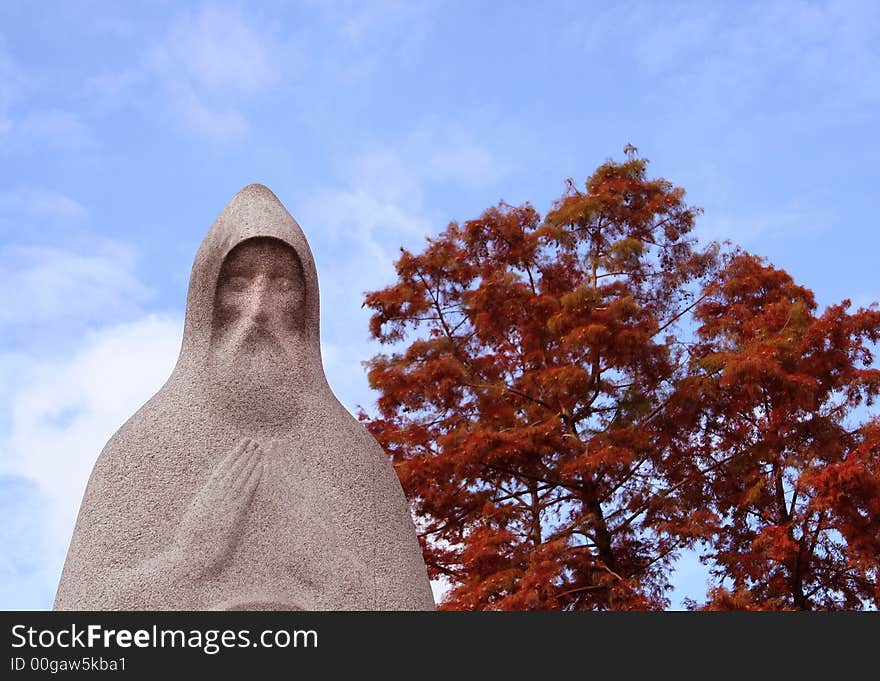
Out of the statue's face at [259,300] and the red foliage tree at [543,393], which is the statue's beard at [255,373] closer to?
the statue's face at [259,300]

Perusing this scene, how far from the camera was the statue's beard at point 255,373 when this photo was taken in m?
6.26

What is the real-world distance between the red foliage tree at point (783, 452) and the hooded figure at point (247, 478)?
28.4 feet

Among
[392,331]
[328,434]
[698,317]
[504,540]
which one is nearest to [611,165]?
[698,317]

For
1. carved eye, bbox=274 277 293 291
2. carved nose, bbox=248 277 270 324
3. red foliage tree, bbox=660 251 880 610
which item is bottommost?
carved nose, bbox=248 277 270 324

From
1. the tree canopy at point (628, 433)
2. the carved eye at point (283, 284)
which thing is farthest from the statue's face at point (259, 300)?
the tree canopy at point (628, 433)

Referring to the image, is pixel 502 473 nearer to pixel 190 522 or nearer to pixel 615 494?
pixel 615 494

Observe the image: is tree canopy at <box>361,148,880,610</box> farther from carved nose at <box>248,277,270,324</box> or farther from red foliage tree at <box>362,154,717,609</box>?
carved nose at <box>248,277,270,324</box>

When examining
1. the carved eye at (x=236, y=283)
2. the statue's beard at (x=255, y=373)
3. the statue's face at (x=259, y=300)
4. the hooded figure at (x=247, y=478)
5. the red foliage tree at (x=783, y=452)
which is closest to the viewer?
the hooded figure at (x=247, y=478)

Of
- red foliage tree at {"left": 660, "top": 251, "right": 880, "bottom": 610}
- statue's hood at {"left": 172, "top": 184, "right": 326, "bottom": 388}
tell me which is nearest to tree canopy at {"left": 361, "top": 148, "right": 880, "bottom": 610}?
red foliage tree at {"left": 660, "top": 251, "right": 880, "bottom": 610}

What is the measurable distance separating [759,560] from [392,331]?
687 centimetres

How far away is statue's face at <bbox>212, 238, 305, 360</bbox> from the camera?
21.1 feet

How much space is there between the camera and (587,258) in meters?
17.5

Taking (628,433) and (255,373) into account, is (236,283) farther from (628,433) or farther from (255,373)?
(628,433)

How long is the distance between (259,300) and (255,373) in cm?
46
